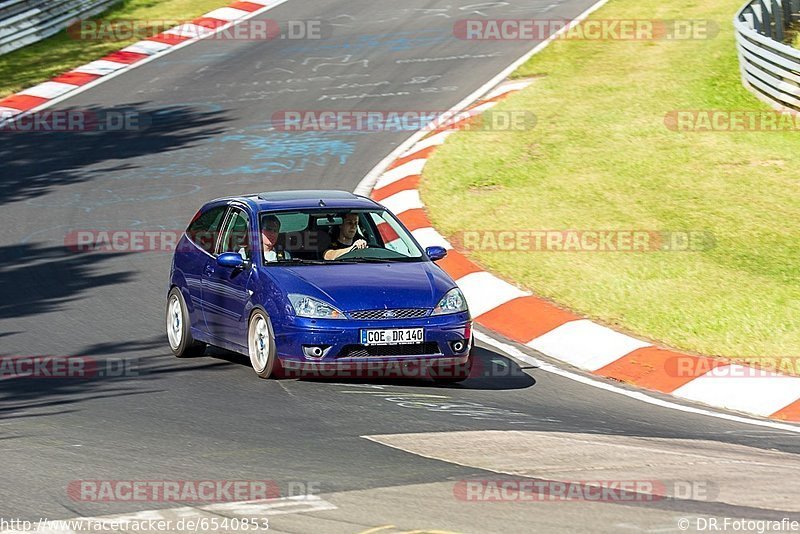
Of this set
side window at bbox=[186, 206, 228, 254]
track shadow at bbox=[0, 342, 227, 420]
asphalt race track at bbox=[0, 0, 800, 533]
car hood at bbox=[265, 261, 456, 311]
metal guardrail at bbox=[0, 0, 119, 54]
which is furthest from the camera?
metal guardrail at bbox=[0, 0, 119, 54]

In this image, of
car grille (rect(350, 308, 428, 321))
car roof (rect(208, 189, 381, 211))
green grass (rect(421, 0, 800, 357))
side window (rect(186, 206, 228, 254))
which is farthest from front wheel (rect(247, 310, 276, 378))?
green grass (rect(421, 0, 800, 357))

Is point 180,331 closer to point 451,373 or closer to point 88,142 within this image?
point 451,373

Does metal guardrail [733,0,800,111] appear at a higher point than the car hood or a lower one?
higher

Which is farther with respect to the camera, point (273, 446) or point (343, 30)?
point (343, 30)

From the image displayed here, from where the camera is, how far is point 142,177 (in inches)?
736

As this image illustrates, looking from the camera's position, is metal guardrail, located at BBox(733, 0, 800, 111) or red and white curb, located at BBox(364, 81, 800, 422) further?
metal guardrail, located at BBox(733, 0, 800, 111)

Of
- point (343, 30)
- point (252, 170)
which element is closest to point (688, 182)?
point (252, 170)

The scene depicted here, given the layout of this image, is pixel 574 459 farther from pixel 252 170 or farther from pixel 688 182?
pixel 252 170

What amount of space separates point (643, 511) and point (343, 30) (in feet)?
68.5

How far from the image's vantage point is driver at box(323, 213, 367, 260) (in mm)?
11508

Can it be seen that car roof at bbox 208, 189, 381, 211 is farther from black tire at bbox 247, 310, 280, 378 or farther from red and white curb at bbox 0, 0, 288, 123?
red and white curb at bbox 0, 0, 288, 123

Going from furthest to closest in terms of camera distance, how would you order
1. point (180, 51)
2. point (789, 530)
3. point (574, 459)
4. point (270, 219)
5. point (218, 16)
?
point (218, 16) < point (180, 51) < point (270, 219) < point (574, 459) < point (789, 530)

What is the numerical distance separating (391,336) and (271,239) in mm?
1673

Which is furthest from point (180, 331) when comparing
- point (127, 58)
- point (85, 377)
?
point (127, 58)
